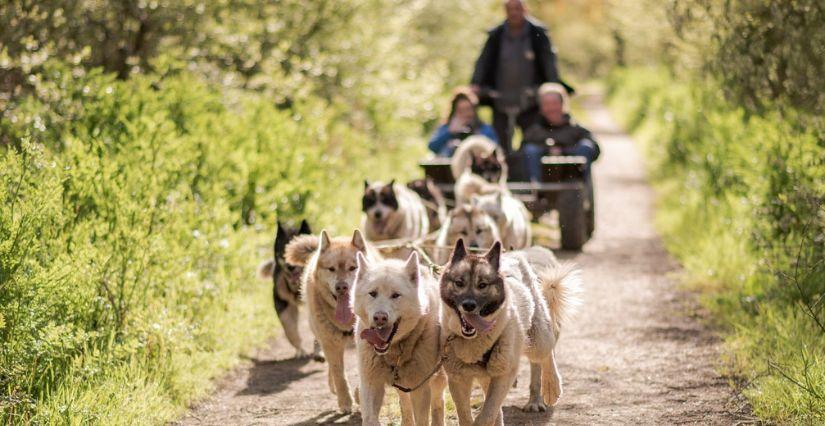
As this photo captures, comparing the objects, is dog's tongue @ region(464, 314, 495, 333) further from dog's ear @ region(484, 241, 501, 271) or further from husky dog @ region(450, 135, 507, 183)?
husky dog @ region(450, 135, 507, 183)

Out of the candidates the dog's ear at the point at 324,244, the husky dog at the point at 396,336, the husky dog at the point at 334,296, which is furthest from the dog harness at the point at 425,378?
the dog's ear at the point at 324,244

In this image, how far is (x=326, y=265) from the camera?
7016mm

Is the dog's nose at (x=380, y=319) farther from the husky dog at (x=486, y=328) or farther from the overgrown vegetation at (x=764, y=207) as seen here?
the overgrown vegetation at (x=764, y=207)

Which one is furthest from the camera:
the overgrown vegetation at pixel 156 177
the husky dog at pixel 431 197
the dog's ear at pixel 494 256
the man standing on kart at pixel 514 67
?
the man standing on kart at pixel 514 67

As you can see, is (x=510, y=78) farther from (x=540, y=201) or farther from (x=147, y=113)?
Result: (x=147, y=113)

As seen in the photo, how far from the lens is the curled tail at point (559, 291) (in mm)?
6688

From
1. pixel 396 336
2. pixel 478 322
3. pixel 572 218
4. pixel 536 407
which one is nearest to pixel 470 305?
pixel 478 322

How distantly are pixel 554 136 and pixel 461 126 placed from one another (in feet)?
3.97

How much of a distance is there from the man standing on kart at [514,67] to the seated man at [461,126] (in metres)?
0.42

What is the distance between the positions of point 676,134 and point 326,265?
1585 centimetres

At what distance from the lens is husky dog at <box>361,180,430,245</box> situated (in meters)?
9.66

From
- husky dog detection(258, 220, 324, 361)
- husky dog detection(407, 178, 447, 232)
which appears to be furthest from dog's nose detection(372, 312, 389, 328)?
husky dog detection(407, 178, 447, 232)

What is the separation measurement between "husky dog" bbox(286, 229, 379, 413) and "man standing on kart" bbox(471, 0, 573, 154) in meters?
7.12

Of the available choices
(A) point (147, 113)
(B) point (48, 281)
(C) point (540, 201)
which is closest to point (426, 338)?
(B) point (48, 281)
